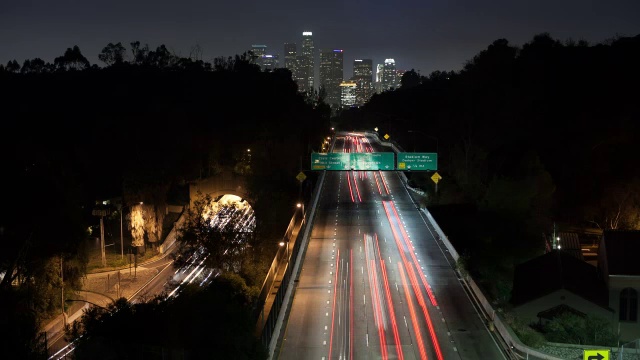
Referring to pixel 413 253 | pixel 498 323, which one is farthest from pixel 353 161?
pixel 498 323

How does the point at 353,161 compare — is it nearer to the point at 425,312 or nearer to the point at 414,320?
the point at 425,312

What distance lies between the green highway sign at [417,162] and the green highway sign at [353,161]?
837 millimetres

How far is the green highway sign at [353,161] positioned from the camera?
167 ft

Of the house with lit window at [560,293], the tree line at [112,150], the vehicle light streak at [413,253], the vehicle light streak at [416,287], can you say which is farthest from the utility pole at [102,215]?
the house with lit window at [560,293]

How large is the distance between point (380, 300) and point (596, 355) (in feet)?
36.6

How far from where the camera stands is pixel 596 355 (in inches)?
824

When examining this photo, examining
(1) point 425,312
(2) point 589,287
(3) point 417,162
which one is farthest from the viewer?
(3) point 417,162

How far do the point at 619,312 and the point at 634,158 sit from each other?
31220 millimetres

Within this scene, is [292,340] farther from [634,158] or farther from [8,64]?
[8,64]

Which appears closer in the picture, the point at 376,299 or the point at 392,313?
the point at 392,313

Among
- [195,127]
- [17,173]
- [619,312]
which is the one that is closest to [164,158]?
[195,127]

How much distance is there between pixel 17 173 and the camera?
2931cm

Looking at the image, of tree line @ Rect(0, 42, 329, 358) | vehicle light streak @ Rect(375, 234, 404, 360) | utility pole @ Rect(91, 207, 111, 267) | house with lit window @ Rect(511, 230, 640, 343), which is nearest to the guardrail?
house with lit window @ Rect(511, 230, 640, 343)

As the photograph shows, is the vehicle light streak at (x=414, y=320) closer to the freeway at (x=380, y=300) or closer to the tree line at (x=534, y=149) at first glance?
the freeway at (x=380, y=300)
